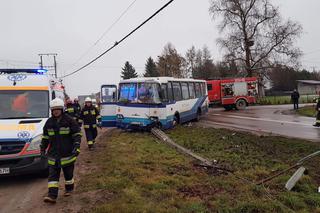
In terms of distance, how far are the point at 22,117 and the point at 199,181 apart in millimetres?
4701

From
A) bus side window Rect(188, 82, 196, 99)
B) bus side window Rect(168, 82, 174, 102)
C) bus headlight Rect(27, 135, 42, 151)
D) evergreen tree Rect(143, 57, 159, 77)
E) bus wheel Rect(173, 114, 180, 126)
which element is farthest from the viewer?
evergreen tree Rect(143, 57, 159, 77)

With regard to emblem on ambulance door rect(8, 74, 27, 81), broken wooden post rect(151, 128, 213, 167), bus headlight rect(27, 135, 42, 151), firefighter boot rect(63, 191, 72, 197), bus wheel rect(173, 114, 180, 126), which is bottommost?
firefighter boot rect(63, 191, 72, 197)

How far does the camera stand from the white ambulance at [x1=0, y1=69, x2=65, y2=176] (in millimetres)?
7309

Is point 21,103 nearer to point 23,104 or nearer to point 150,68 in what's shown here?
point 23,104

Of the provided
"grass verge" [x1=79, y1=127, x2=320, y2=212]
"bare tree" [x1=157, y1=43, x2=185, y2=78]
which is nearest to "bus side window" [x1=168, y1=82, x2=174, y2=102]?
"grass verge" [x1=79, y1=127, x2=320, y2=212]

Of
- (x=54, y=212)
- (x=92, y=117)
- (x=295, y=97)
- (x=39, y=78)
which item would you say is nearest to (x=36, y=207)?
(x=54, y=212)

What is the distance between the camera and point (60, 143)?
20.8 ft

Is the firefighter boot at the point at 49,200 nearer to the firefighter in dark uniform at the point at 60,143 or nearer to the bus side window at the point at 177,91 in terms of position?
the firefighter in dark uniform at the point at 60,143

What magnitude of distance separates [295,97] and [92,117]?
23301mm

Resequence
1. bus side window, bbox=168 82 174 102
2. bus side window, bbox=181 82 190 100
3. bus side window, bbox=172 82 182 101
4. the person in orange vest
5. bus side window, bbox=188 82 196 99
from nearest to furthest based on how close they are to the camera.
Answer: the person in orange vest < bus side window, bbox=168 82 174 102 < bus side window, bbox=172 82 182 101 < bus side window, bbox=181 82 190 100 < bus side window, bbox=188 82 196 99

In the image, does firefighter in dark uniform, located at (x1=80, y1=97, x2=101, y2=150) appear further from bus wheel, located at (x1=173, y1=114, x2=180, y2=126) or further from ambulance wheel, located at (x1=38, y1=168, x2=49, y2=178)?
bus wheel, located at (x1=173, y1=114, x2=180, y2=126)

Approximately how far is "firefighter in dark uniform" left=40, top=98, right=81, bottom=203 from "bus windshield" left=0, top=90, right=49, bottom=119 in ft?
8.37

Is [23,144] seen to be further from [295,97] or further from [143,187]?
[295,97]

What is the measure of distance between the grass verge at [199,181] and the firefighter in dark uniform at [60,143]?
74cm
